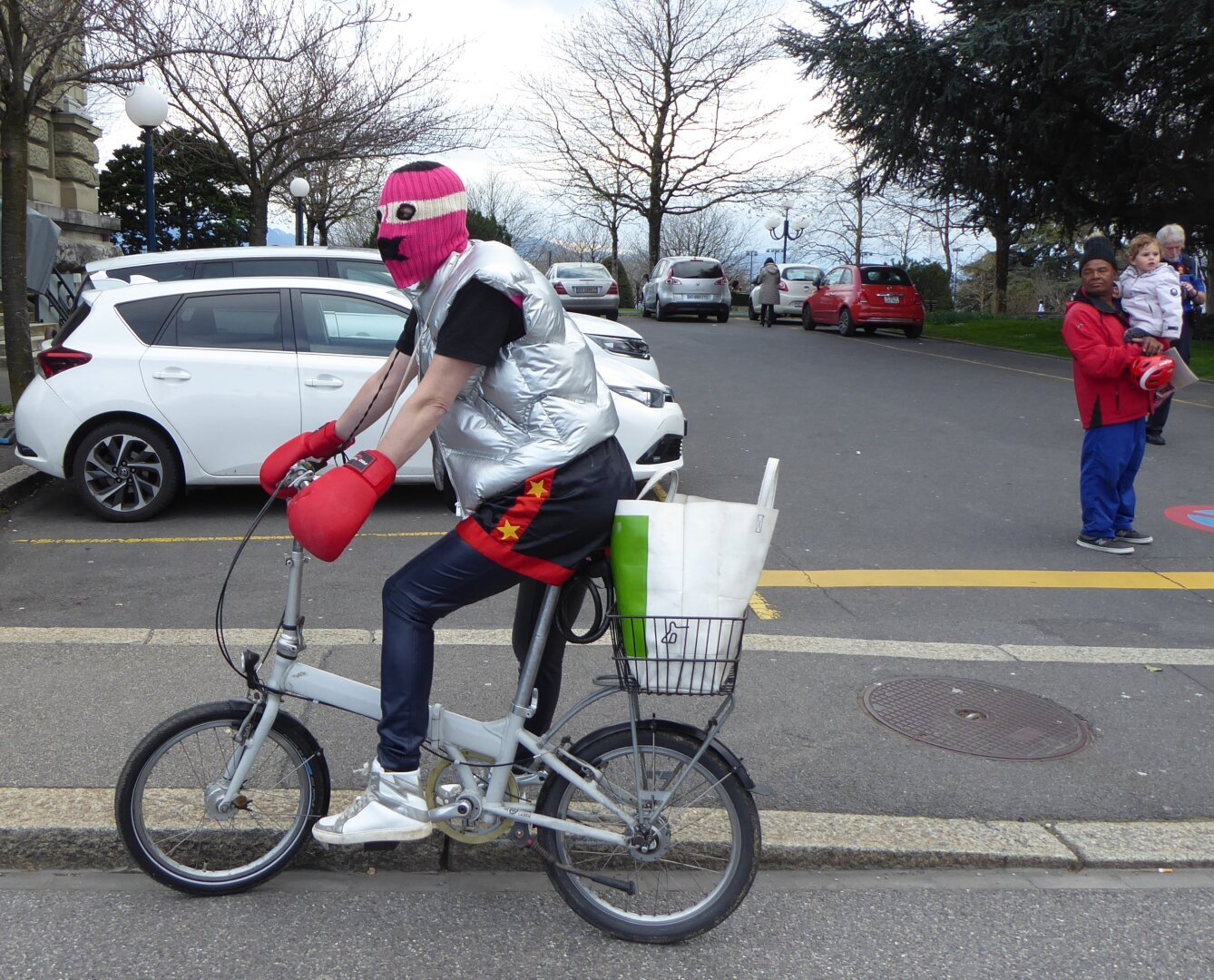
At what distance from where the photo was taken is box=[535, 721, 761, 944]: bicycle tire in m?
3.05

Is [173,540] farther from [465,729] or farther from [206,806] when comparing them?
[465,729]

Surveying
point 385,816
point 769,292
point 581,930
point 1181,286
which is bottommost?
point 581,930

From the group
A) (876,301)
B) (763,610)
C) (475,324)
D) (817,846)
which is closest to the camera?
(475,324)

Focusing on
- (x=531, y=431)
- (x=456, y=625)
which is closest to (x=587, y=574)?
(x=531, y=431)

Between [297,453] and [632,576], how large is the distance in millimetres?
979

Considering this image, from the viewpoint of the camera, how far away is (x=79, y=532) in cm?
769

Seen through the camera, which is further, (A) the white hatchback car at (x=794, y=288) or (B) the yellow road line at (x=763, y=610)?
(A) the white hatchback car at (x=794, y=288)

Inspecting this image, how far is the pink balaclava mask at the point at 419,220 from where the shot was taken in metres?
2.88

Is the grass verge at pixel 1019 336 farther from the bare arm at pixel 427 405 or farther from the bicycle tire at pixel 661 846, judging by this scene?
the bare arm at pixel 427 405

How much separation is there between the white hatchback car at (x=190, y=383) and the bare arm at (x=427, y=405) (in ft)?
16.4

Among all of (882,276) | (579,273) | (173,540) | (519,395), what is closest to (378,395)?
(519,395)

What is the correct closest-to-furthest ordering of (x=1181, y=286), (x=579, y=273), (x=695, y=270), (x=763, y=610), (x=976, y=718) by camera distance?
(x=976, y=718) → (x=763, y=610) → (x=1181, y=286) → (x=579, y=273) → (x=695, y=270)

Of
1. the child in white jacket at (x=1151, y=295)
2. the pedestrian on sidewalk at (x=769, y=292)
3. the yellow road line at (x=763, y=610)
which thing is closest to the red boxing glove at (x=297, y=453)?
the yellow road line at (x=763, y=610)

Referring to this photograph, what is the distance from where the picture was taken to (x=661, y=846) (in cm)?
314
